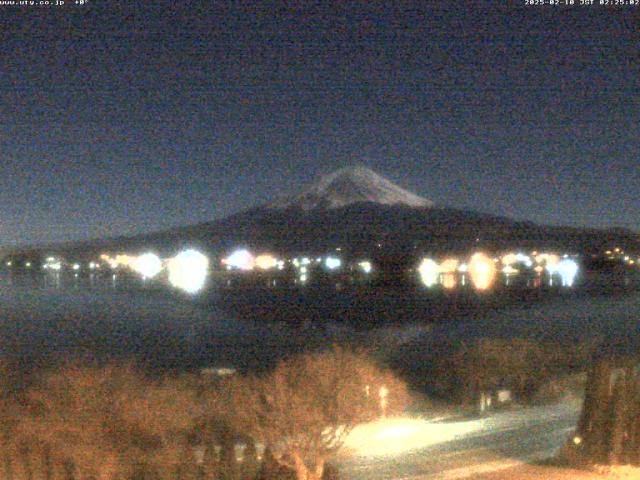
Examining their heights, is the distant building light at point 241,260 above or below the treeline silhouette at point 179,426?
above

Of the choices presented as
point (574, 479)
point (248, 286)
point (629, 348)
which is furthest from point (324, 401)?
point (248, 286)

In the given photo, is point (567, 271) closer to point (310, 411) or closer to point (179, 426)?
point (310, 411)

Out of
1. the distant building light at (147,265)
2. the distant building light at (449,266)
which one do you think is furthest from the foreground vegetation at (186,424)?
the distant building light at (147,265)

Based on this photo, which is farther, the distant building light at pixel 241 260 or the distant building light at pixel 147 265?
the distant building light at pixel 147 265

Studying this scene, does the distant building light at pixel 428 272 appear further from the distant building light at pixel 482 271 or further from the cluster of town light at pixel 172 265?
the cluster of town light at pixel 172 265

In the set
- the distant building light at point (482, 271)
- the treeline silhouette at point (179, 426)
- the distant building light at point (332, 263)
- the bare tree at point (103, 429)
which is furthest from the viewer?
the distant building light at point (332, 263)

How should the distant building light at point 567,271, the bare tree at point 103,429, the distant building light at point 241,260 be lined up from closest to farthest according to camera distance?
the bare tree at point 103,429 → the distant building light at point 567,271 → the distant building light at point 241,260

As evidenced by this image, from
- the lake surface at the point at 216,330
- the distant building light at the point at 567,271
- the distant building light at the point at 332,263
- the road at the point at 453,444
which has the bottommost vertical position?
the road at the point at 453,444
